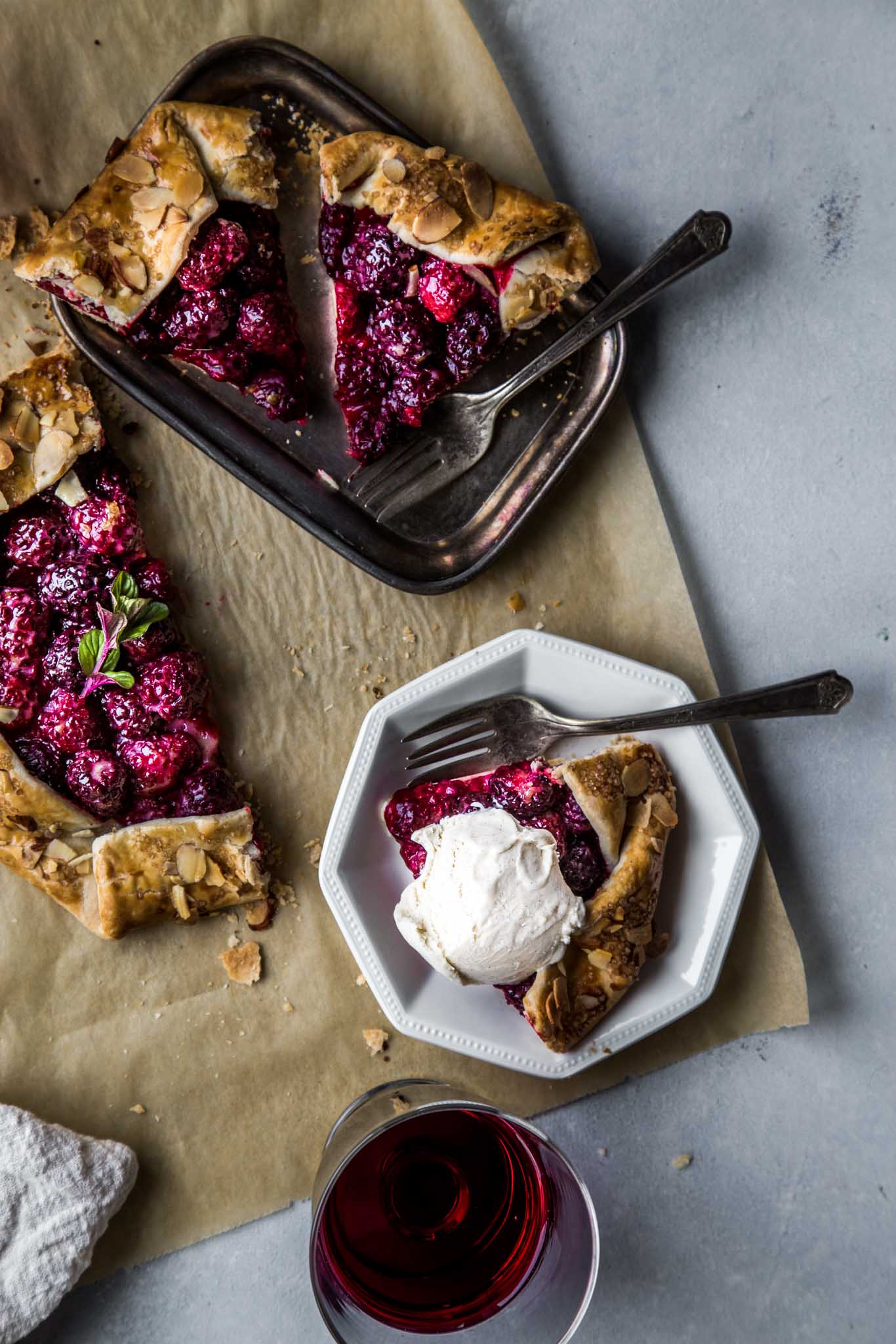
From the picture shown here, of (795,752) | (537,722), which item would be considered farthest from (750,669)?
Answer: (537,722)

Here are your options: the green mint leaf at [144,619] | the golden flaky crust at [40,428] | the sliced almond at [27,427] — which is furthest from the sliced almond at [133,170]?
the green mint leaf at [144,619]

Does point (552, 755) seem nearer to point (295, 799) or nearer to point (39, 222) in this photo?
point (295, 799)

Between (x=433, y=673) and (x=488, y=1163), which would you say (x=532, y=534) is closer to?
(x=433, y=673)

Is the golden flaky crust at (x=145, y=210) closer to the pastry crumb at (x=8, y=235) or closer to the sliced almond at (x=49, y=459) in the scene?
the pastry crumb at (x=8, y=235)

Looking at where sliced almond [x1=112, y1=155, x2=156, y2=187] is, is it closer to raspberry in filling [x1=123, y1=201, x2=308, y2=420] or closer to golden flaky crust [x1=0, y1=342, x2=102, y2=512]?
raspberry in filling [x1=123, y1=201, x2=308, y2=420]

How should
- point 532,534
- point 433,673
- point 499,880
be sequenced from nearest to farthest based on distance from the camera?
point 499,880 → point 433,673 → point 532,534

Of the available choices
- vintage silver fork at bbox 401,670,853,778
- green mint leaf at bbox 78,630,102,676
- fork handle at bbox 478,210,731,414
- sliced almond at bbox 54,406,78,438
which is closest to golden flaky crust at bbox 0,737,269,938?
green mint leaf at bbox 78,630,102,676
